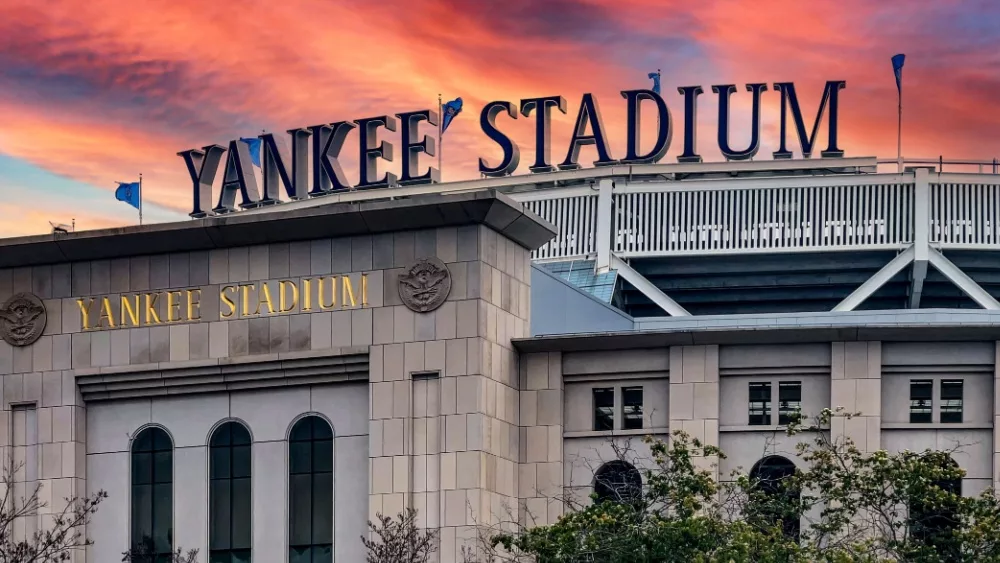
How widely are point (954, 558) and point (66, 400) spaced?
28.5 meters

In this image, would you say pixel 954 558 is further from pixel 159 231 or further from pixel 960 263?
pixel 960 263

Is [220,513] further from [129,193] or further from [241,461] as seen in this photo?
[129,193]

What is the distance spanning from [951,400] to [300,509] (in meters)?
19.4

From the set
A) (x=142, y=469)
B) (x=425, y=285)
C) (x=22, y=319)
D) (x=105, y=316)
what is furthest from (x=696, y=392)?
(x=22, y=319)

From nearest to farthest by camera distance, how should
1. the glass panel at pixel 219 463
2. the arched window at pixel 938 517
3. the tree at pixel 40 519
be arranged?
the arched window at pixel 938 517 < the tree at pixel 40 519 < the glass panel at pixel 219 463

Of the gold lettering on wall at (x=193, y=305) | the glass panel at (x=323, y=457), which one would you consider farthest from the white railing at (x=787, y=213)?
the glass panel at (x=323, y=457)

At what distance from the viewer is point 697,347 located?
61.8 m

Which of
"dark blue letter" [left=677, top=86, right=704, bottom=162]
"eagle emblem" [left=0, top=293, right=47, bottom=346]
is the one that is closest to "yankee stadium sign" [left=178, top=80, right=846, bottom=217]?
"dark blue letter" [left=677, top=86, right=704, bottom=162]

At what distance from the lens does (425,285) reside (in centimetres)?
6172

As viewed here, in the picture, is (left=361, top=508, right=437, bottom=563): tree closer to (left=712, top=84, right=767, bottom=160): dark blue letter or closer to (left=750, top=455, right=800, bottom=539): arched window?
(left=750, top=455, right=800, bottom=539): arched window

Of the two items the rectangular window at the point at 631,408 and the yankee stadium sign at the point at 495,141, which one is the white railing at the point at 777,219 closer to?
the yankee stadium sign at the point at 495,141

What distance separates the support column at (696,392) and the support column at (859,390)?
3400 millimetres

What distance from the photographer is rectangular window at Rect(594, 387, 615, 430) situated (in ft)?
207

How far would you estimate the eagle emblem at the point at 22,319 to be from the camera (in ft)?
218
